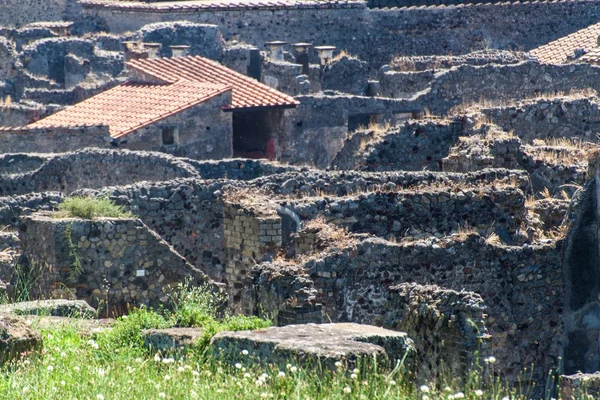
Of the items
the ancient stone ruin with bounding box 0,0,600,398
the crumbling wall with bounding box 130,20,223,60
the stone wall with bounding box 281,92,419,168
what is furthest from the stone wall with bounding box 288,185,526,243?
the crumbling wall with bounding box 130,20,223,60

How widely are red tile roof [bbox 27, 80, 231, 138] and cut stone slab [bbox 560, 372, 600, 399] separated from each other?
633 inches

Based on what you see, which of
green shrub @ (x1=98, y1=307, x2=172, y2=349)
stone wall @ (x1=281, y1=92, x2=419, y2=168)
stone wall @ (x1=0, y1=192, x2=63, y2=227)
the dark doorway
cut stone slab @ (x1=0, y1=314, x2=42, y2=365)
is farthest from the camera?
stone wall @ (x1=281, y1=92, x2=419, y2=168)

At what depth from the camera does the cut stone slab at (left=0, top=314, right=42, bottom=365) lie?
40.7 feet

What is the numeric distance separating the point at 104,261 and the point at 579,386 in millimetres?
5715

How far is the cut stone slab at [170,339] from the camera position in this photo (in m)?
13.3

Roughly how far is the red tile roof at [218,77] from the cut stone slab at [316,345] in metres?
18.7

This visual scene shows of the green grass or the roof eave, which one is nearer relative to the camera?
the green grass

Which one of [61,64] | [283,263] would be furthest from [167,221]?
[61,64]

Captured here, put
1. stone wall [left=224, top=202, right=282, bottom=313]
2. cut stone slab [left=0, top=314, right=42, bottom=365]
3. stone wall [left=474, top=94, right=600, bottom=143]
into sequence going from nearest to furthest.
Answer: cut stone slab [left=0, top=314, right=42, bottom=365] < stone wall [left=224, top=202, right=282, bottom=313] < stone wall [left=474, top=94, right=600, bottom=143]

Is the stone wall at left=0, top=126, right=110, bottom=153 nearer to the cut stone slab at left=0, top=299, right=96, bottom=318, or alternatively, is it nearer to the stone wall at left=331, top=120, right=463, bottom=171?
the stone wall at left=331, top=120, right=463, bottom=171

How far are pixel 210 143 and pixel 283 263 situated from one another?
1469 cm

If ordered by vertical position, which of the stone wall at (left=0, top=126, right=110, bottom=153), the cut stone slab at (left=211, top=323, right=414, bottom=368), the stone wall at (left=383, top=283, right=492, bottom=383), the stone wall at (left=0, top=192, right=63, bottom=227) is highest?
the stone wall at (left=0, top=126, right=110, bottom=153)

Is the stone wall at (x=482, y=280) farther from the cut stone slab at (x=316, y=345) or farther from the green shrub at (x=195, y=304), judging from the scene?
the cut stone slab at (x=316, y=345)

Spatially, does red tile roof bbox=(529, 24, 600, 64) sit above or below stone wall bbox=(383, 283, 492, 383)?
above
